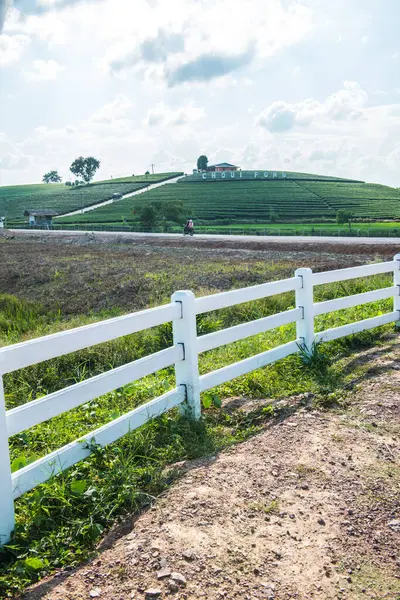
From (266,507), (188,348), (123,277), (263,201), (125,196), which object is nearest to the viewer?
(266,507)

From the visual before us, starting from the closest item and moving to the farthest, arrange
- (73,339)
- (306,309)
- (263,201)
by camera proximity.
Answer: (73,339), (306,309), (263,201)

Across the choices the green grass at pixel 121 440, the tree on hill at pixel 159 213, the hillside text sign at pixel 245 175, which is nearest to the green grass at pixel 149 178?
the hillside text sign at pixel 245 175

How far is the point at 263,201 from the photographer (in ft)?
353

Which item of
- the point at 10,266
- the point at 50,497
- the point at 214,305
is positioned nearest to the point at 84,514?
the point at 50,497

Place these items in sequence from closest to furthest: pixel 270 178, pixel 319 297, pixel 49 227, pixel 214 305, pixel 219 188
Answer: pixel 214 305 → pixel 319 297 → pixel 49 227 → pixel 219 188 → pixel 270 178

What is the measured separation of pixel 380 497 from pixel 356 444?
0.85 metres

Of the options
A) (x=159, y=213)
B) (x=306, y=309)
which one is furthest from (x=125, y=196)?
(x=306, y=309)

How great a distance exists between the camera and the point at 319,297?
13484 millimetres

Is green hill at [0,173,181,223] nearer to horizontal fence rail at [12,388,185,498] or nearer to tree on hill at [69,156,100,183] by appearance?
tree on hill at [69,156,100,183]

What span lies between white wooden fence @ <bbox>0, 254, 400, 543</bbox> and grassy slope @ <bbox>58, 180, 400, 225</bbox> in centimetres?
6963

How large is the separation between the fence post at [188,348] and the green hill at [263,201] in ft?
227

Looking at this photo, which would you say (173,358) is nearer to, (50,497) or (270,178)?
(50,497)

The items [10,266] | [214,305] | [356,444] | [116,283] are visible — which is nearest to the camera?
[356,444]

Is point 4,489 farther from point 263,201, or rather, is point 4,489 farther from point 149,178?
point 149,178
